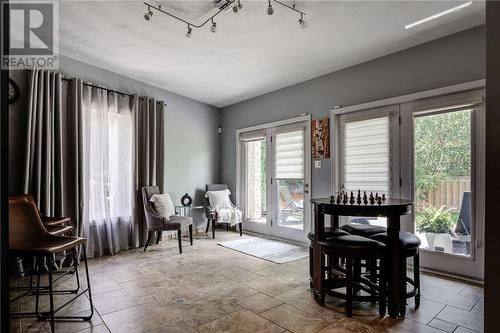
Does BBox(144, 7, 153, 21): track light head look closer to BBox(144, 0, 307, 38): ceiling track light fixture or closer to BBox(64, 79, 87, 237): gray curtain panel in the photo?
BBox(144, 0, 307, 38): ceiling track light fixture

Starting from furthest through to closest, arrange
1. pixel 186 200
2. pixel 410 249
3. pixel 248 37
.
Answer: pixel 186 200, pixel 248 37, pixel 410 249

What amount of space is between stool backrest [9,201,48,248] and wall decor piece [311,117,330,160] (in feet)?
11.8

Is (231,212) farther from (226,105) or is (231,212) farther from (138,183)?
(226,105)

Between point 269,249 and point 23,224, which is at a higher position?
point 23,224

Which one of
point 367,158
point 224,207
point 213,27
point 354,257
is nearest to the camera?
point 354,257

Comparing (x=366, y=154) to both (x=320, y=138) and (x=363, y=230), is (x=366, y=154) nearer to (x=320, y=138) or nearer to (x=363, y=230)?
(x=320, y=138)

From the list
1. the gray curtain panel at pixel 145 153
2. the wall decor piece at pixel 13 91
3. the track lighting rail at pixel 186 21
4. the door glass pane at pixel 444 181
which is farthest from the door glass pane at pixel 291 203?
the wall decor piece at pixel 13 91

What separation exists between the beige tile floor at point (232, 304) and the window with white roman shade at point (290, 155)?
5.57 ft

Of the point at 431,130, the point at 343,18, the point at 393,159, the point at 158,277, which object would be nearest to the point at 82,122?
the point at 158,277

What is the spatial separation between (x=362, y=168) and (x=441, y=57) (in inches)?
62.9

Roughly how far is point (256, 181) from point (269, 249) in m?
1.61

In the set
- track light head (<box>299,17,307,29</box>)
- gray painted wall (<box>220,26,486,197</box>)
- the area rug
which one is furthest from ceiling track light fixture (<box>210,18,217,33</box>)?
the area rug

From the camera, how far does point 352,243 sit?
2.38m

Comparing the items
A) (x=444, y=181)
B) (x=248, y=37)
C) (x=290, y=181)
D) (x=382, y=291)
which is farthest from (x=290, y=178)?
(x=382, y=291)
